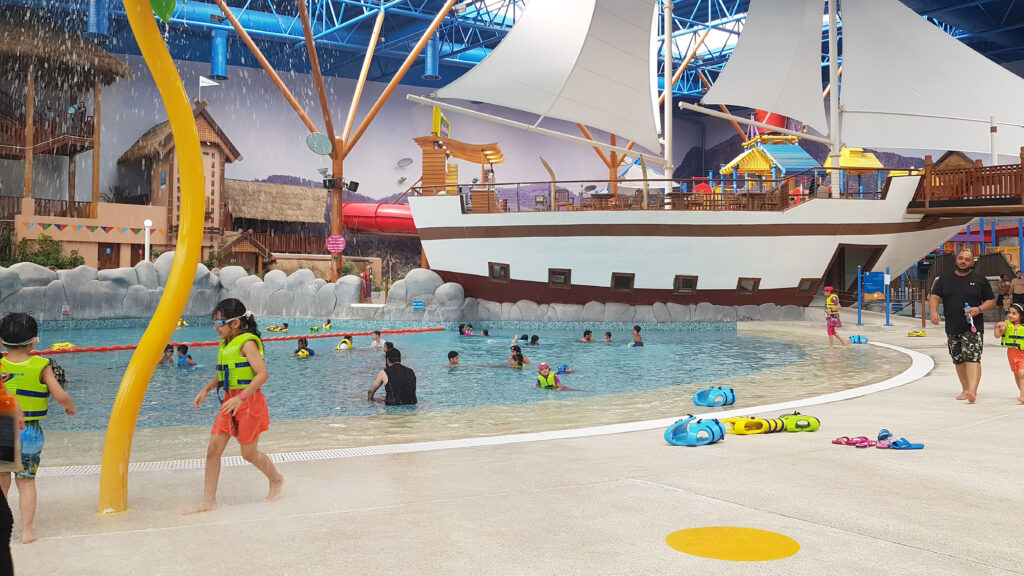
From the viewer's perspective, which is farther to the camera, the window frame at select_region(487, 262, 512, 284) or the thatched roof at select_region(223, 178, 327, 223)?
the thatched roof at select_region(223, 178, 327, 223)

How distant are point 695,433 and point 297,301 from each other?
26348 mm

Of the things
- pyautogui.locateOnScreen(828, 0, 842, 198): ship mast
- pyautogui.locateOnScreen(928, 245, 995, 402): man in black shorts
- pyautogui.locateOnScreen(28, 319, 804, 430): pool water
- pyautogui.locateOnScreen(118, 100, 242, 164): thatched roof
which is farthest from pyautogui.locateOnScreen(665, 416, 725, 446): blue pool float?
pyautogui.locateOnScreen(118, 100, 242, 164): thatched roof

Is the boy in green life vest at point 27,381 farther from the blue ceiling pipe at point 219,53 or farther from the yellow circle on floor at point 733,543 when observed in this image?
the blue ceiling pipe at point 219,53

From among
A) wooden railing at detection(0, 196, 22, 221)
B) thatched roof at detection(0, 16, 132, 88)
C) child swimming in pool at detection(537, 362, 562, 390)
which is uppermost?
thatched roof at detection(0, 16, 132, 88)

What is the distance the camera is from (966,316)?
8.73 metres

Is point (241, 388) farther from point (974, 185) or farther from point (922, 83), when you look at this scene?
point (922, 83)

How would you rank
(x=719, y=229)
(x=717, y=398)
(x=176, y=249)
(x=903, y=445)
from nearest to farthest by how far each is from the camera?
1. (x=176, y=249)
2. (x=903, y=445)
3. (x=717, y=398)
4. (x=719, y=229)

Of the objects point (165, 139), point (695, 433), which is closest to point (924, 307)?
point (695, 433)

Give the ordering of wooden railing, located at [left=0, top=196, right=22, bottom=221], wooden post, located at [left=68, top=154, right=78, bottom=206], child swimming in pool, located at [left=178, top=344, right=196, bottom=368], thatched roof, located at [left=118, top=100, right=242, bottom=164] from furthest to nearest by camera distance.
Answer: thatched roof, located at [left=118, top=100, right=242, bottom=164] < wooden post, located at [left=68, top=154, right=78, bottom=206] < wooden railing, located at [left=0, top=196, right=22, bottom=221] < child swimming in pool, located at [left=178, top=344, right=196, bottom=368]

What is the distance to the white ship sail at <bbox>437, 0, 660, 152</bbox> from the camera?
26844 millimetres

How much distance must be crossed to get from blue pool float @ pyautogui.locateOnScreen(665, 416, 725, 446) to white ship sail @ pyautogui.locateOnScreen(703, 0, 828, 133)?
82.3 feet

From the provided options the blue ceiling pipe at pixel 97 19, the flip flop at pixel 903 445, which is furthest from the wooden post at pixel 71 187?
the flip flop at pixel 903 445

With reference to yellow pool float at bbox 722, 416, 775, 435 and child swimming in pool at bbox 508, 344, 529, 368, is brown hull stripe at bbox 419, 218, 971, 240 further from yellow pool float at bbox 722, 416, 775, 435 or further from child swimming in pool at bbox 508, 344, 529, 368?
yellow pool float at bbox 722, 416, 775, 435

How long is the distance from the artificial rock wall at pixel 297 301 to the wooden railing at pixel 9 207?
25.8 ft
